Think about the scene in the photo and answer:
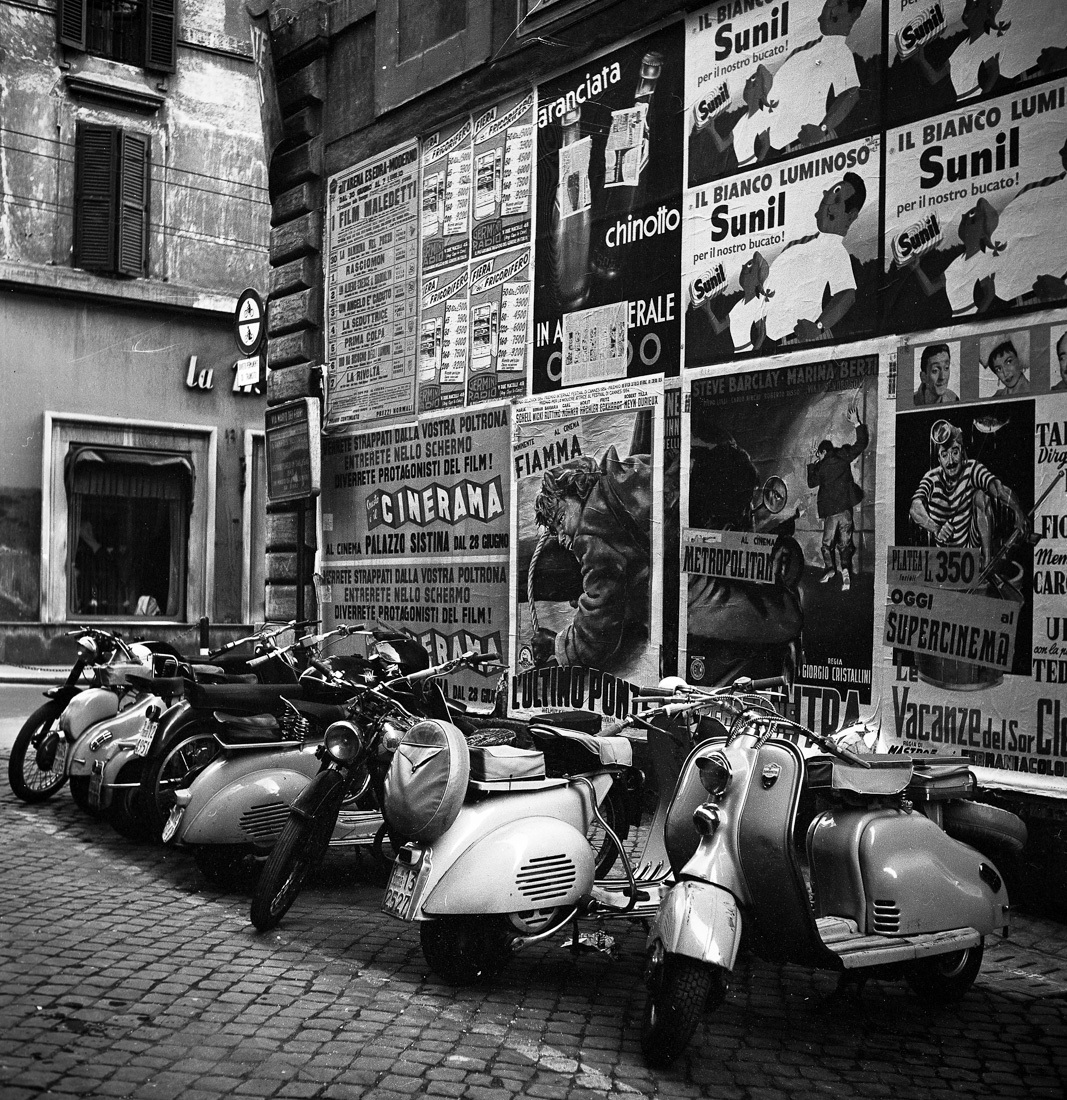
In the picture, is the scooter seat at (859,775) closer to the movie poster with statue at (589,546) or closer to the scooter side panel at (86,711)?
the movie poster with statue at (589,546)

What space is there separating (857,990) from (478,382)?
540 cm

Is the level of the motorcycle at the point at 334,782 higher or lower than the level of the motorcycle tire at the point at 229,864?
higher

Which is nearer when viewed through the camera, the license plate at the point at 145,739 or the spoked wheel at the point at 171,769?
the spoked wheel at the point at 171,769

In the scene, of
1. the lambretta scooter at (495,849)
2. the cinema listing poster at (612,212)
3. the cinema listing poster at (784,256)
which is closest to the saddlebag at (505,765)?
the lambretta scooter at (495,849)

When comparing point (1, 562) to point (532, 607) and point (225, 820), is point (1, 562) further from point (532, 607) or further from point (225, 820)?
point (225, 820)

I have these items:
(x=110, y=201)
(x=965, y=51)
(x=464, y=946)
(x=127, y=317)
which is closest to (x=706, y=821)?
(x=464, y=946)

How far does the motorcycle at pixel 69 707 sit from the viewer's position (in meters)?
7.88

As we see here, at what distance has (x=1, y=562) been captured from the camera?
59.1ft

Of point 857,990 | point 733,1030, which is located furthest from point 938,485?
point 733,1030

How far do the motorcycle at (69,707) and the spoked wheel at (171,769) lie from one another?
135 centimetres

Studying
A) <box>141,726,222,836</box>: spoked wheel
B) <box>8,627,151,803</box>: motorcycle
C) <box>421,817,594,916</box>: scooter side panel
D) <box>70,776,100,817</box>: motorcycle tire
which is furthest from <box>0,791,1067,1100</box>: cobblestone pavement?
<box>8,627,151,803</box>: motorcycle

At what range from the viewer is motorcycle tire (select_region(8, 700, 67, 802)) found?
26.4 ft

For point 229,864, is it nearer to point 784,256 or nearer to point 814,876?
point 814,876

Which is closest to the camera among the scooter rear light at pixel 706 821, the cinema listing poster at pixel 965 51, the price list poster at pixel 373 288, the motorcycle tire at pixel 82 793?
the scooter rear light at pixel 706 821
